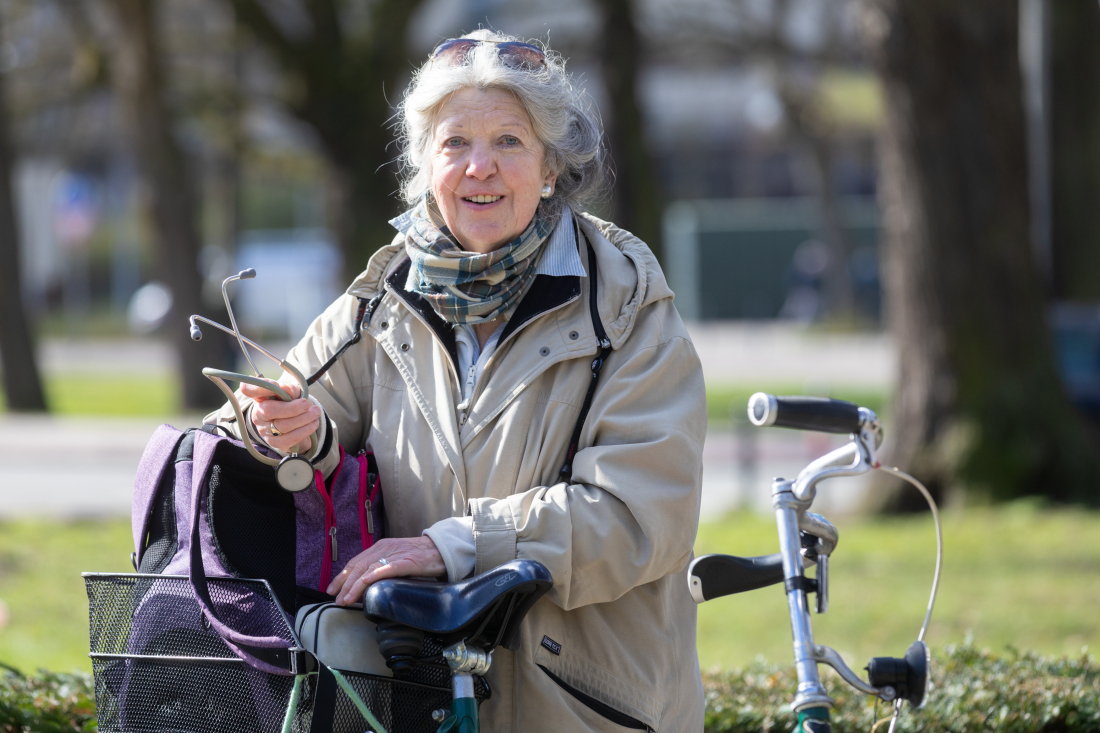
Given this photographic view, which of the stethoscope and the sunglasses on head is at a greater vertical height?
the sunglasses on head

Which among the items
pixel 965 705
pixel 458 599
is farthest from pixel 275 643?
pixel 965 705

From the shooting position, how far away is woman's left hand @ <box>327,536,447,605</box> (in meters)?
2.38

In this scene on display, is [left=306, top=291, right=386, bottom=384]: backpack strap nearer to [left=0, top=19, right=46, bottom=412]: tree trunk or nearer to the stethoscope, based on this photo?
the stethoscope

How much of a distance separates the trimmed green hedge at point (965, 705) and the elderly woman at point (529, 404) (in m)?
0.78

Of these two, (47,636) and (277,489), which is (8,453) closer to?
(47,636)

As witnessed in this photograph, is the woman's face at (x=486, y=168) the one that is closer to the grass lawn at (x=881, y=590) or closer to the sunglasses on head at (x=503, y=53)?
the sunglasses on head at (x=503, y=53)

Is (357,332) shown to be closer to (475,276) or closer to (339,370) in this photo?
(339,370)

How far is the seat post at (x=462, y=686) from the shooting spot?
89.7 inches

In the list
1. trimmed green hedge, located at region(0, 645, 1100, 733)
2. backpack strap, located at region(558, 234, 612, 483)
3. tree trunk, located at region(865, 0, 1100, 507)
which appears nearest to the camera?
backpack strap, located at region(558, 234, 612, 483)

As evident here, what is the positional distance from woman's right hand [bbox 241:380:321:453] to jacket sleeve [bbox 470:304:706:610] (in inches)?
15.0

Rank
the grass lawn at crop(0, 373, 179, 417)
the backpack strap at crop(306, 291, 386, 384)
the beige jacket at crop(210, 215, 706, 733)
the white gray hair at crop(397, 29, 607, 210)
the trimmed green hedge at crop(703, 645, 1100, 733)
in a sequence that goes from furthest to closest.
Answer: the grass lawn at crop(0, 373, 179, 417) → the trimmed green hedge at crop(703, 645, 1100, 733) → the backpack strap at crop(306, 291, 386, 384) → the white gray hair at crop(397, 29, 607, 210) → the beige jacket at crop(210, 215, 706, 733)

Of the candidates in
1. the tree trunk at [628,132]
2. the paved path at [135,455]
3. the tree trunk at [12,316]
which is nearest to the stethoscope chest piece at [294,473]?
the paved path at [135,455]

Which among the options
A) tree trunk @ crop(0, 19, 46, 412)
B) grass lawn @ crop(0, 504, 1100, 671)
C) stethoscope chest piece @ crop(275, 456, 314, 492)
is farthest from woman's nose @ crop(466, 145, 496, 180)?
tree trunk @ crop(0, 19, 46, 412)

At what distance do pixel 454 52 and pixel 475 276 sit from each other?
497 millimetres
